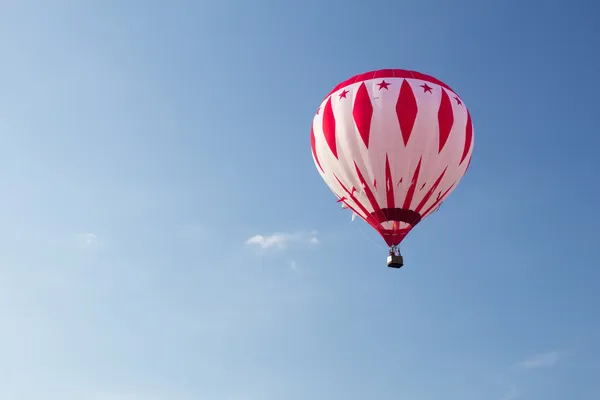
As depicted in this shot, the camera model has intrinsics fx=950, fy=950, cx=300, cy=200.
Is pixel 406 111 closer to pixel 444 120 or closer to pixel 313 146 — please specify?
pixel 444 120

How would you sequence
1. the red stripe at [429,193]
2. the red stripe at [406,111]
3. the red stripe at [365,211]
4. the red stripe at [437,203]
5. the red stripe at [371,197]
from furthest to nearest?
the red stripe at [437,203], the red stripe at [365,211], the red stripe at [429,193], the red stripe at [371,197], the red stripe at [406,111]

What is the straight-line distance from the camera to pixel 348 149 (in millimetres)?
44781

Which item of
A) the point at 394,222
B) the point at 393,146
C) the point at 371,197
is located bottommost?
the point at 394,222

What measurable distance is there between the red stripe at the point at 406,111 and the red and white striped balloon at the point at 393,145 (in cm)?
5

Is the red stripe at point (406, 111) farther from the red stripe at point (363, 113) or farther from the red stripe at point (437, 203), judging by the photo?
the red stripe at point (437, 203)

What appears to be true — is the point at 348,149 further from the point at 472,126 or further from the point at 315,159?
the point at 472,126

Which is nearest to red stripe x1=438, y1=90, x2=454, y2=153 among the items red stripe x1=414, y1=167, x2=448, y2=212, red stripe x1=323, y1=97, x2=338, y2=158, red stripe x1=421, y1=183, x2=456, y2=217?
red stripe x1=414, y1=167, x2=448, y2=212

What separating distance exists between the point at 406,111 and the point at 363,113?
79.1 inches

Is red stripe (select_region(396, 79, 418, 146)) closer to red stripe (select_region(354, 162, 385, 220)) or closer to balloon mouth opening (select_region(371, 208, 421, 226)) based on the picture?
red stripe (select_region(354, 162, 385, 220))

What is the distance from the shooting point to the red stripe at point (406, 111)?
4422cm

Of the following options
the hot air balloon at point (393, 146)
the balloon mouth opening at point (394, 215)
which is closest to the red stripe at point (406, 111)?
the hot air balloon at point (393, 146)

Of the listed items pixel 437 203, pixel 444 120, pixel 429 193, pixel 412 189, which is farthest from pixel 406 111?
pixel 437 203

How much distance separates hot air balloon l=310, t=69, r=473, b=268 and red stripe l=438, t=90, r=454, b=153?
0.05m

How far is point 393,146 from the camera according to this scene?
4419 cm
